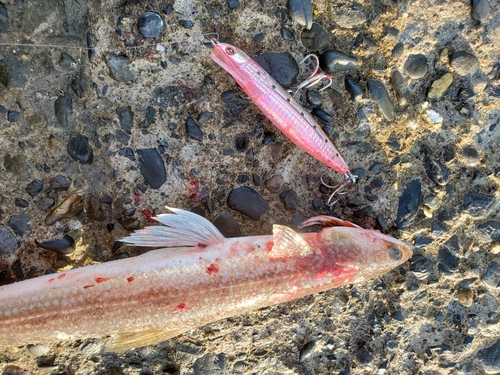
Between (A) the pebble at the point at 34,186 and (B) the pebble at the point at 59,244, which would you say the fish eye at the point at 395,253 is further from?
(A) the pebble at the point at 34,186

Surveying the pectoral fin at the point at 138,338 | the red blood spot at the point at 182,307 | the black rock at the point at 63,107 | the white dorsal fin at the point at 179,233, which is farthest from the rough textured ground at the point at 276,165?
the red blood spot at the point at 182,307

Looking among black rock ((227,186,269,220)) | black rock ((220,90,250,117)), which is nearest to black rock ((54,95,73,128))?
black rock ((220,90,250,117))

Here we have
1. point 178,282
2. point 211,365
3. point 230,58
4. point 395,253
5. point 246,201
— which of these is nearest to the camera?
point 178,282

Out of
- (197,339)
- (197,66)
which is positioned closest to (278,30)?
(197,66)

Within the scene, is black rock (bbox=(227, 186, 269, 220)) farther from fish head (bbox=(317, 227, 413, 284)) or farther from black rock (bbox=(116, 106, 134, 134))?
black rock (bbox=(116, 106, 134, 134))

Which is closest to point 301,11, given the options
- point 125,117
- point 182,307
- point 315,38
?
point 315,38

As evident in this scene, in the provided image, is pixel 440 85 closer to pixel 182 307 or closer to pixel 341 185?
pixel 341 185
